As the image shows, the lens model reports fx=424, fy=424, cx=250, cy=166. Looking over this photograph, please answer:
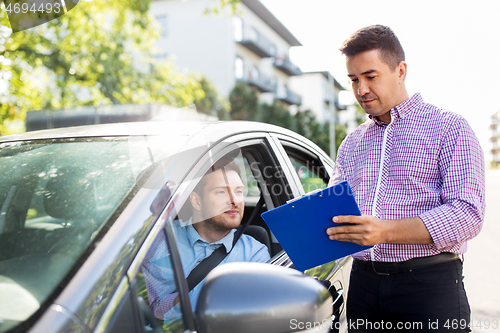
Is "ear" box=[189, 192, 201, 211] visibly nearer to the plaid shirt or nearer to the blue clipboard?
the blue clipboard

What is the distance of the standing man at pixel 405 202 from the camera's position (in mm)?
1654

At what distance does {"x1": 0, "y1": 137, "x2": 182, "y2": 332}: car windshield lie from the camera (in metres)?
1.20

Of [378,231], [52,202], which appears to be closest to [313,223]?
[378,231]

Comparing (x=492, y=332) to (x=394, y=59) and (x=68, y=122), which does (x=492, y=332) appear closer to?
(x=394, y=59)

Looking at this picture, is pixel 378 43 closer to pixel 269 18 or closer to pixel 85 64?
pixel 85 64

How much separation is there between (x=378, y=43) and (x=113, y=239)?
1.42 metres

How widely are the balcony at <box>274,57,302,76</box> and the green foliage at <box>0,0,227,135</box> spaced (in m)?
25.4

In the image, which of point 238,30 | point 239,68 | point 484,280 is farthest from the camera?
point 239,68

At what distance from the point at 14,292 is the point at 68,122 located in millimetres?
13618

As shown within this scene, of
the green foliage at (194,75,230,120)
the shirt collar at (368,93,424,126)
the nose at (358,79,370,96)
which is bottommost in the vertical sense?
the shirt collar at (368,93,424,126)

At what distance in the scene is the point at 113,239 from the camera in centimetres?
118

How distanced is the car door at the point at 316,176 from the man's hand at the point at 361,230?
519mm

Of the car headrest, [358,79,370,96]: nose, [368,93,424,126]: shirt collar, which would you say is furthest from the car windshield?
[368,93,424,126]: shirt collar

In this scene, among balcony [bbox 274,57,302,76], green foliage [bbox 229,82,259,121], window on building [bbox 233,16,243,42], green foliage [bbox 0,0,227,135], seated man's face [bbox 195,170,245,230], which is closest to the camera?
seated man's face [bbox 195,170,245,230]
